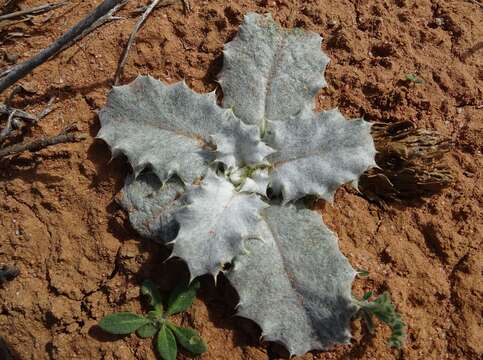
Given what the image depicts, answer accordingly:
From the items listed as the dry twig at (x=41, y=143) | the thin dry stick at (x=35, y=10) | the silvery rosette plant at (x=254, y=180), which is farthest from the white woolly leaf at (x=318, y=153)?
the thin dry stick at (x=35, y=10)

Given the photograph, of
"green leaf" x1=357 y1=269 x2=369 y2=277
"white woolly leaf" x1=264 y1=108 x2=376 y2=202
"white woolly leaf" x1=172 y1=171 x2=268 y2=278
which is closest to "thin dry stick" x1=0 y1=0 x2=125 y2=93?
"white woolly leaf" x1=172 y1=171 x2=268 y2=278

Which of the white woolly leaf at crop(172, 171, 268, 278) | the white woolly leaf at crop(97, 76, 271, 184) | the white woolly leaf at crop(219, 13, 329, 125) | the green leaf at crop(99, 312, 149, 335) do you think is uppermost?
the white woolly leaf at crop(219, 13, 329, 125)

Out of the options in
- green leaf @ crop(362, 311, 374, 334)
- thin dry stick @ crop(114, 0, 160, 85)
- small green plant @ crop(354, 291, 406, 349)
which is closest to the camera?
small green plant @ crop(354, 291, 406, 349)

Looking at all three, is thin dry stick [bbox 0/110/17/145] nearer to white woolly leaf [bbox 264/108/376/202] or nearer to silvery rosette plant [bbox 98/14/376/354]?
silvery rosette plant [bbox 98/14/376/354]

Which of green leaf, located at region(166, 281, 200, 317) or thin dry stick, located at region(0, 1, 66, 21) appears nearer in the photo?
green leaf, located at region(166, 281, 200, 317)

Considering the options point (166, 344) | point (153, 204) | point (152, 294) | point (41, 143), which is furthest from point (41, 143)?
point (166, 344)

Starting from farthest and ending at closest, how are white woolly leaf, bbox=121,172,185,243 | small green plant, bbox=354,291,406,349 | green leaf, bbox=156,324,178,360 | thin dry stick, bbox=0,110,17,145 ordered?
thin dry stick, bbox=0,110,17,145 → white woolly leaf, bbox=121,172,185,243 → green leaf, bbox=156,324,178,360 → small green plant, bbox=354,291,406,349

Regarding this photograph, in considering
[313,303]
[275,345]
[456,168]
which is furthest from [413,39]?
[275,345]

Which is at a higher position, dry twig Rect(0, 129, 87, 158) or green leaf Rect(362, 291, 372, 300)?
dry twig Rect(0, 129, 87, 158)

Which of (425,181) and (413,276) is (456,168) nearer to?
(425,181)
